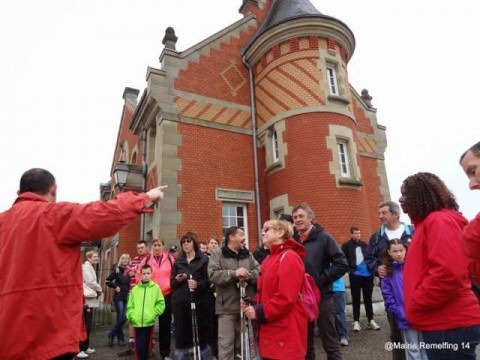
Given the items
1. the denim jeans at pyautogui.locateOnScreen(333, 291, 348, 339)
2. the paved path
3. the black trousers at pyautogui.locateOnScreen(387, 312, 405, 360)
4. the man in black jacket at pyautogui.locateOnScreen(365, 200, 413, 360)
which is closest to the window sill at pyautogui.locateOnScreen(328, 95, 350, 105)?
the paved path

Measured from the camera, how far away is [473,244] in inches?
74.3

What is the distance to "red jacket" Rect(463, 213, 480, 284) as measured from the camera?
1854 mm

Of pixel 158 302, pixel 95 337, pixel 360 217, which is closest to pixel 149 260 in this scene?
pixel 158 302

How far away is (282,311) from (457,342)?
1250 mm

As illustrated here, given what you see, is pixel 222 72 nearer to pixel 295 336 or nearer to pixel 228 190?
pixel 228 190

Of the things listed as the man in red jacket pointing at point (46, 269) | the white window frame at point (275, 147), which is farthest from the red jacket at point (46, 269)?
the white window frame at point (275, 147)

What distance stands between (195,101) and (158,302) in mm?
8434

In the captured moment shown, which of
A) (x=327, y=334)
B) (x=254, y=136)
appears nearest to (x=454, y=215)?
(x=327, y=334)

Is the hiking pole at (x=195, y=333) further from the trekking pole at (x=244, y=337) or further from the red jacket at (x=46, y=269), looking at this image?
the red jacket at (x=46, y=269)

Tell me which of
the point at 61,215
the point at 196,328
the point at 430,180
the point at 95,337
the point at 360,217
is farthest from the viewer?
the point at 360,217

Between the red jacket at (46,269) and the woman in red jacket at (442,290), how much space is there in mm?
2016

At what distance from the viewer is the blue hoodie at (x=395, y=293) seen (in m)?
3.66

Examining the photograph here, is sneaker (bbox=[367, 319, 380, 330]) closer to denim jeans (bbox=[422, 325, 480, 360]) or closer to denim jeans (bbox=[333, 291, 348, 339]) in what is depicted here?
denim jeans (bbox=[333, 291, 348, 339])

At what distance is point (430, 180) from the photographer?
2678 mm
